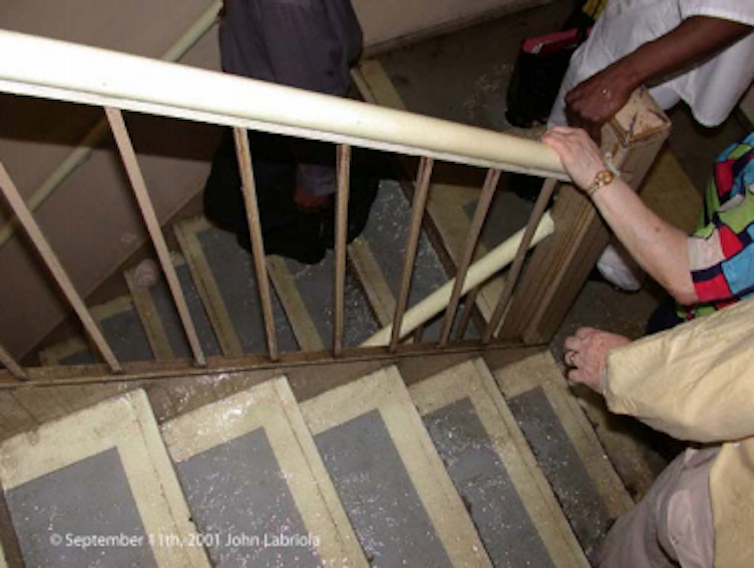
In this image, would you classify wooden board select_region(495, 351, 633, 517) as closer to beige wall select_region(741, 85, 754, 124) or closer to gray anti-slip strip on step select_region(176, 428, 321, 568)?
gray anti-slip strip on step select_region(176, 428, 321, 568)

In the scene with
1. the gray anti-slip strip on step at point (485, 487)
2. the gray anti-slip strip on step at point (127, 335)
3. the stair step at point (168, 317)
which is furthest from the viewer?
the gray anti-slip strip on step at point (127, 335)

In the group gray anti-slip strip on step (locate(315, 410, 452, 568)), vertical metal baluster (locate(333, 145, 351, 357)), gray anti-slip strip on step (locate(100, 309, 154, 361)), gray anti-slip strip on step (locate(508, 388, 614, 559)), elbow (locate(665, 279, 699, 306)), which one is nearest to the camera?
vertical metal baluster (locate(333, 145, 351, 357))

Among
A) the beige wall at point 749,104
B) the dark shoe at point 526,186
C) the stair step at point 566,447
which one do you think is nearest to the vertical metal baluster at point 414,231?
the stair step at point 566,447

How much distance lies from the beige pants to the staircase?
13.1 inches

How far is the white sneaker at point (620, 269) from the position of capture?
Answer: 6.42 ft

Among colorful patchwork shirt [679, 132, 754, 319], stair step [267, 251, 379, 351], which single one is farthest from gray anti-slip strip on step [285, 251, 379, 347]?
colorful patchwork shirt [679, 132, 754, 319]

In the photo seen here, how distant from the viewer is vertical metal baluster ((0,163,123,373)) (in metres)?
0.88

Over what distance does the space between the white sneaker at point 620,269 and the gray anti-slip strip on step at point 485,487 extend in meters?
0.61

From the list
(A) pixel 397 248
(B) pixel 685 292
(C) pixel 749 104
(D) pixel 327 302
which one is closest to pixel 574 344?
(B) pixel 685 292

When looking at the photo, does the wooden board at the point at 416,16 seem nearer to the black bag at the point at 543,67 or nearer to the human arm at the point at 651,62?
the black bag at the point at 543,67

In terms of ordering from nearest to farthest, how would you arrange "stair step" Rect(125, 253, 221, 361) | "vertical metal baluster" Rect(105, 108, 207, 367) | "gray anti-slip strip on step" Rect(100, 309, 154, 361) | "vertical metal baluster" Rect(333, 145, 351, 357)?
"vertical metal baluster" Rect(105, 108, 207, 367), "vertical metal baluster" Rect(333, 145, 351, 357), "stair step" Rect(125, 253, 221, 361), "gray anti-slip strip on step" Rect(100, 309, 154, 361)

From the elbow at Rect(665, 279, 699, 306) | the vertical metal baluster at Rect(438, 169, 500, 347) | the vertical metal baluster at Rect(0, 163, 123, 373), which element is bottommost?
the elbow at Rect(665, 279, 699, 306)

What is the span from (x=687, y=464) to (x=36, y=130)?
214 cm

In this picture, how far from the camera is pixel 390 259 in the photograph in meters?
2.44
